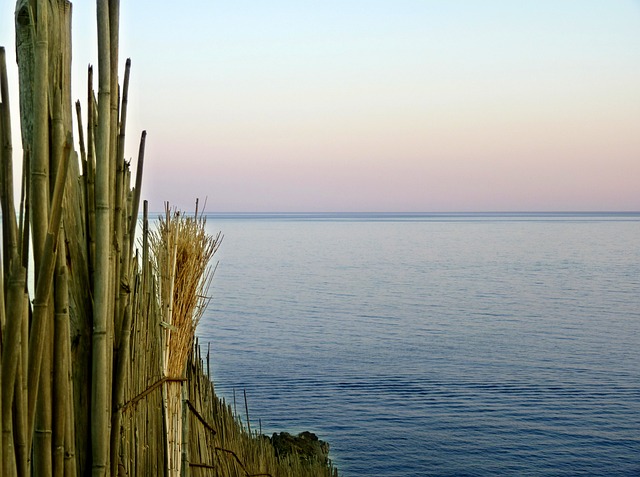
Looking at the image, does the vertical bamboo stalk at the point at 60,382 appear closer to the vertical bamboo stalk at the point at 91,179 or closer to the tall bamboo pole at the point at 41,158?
the tall bamboo pole at the point at 41,158

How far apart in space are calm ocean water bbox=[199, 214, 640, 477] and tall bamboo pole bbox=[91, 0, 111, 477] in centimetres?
979

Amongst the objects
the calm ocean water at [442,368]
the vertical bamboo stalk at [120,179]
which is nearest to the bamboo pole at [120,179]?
the vertical bamboo stalk at [120,179]

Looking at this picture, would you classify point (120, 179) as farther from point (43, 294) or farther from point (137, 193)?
point (43, 294)

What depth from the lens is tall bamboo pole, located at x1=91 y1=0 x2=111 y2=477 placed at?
149 centimetres

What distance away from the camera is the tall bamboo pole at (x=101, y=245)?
4.88ft

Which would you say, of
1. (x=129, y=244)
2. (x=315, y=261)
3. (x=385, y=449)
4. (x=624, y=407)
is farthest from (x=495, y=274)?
(x=129, y=244)

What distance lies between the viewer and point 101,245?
150 centimetres

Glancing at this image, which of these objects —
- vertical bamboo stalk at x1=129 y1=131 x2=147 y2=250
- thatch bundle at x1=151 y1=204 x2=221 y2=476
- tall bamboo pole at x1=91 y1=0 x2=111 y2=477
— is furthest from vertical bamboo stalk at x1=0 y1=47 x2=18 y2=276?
thatch bundle at x1=151 y1=204 x2=221 y2=476

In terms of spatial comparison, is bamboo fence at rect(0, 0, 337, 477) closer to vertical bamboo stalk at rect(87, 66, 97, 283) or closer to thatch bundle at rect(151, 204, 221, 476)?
vertical bamboo stalk at rect(87, 66, 97, 283)

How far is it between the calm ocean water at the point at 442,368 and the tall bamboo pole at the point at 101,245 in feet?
32.1

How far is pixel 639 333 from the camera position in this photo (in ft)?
64.2

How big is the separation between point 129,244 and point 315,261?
40430 mm

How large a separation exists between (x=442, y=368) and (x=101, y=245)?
1485 cm

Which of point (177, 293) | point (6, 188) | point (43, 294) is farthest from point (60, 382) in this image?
point (177, 293)
